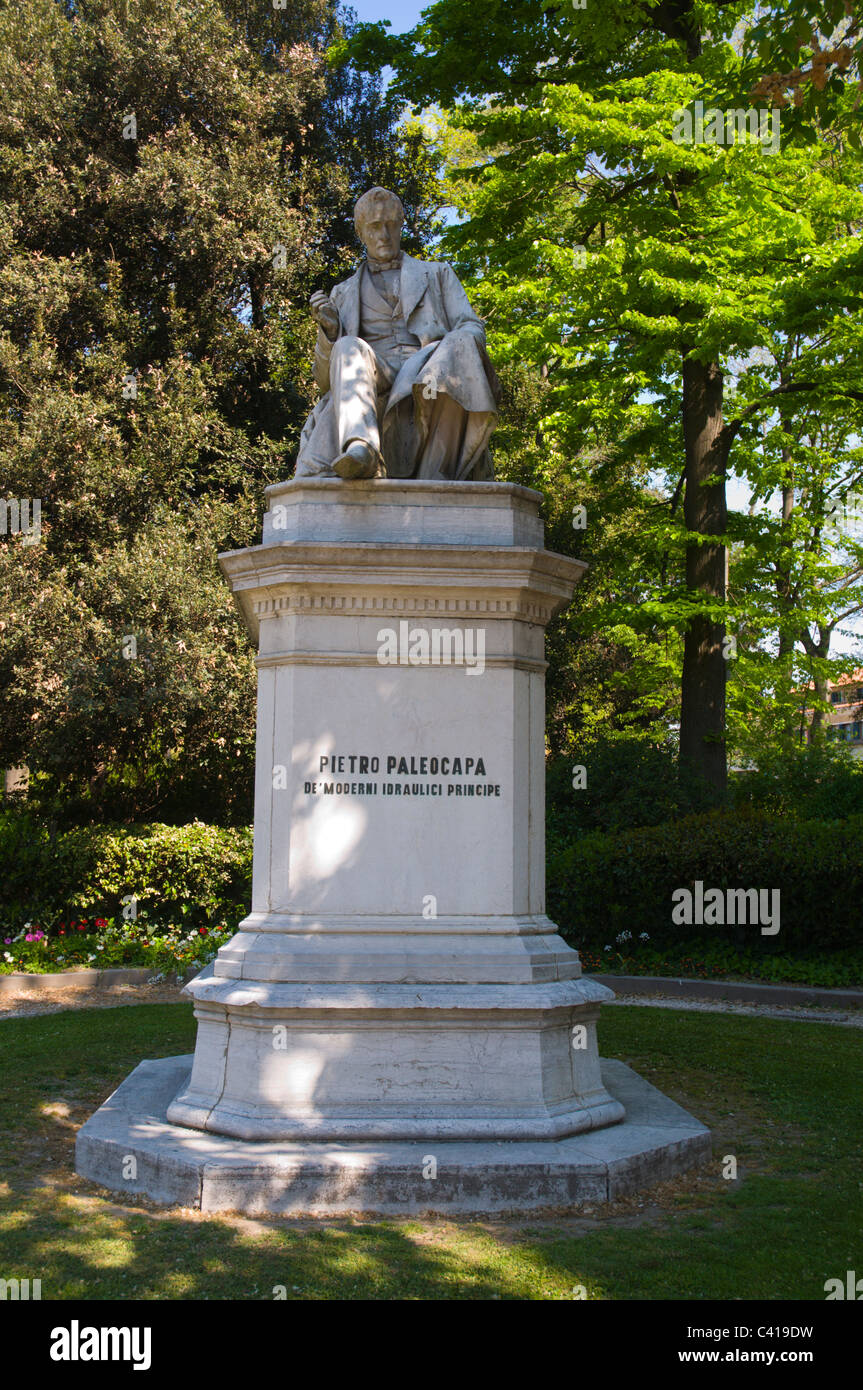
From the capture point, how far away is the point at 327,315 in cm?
713

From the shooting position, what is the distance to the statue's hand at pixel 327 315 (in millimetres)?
7102

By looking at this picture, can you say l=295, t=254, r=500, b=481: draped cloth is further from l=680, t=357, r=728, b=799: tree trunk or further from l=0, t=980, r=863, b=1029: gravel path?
l=680, t=357, r=728, b=799: tree trunk

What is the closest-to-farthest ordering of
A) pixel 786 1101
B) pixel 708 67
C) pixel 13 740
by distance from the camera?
pixel 786 1101
pixel 708 67
pixel 13 740

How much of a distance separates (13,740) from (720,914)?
9.70m

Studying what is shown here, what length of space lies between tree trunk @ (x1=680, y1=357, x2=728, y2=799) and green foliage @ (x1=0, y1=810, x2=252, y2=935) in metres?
6.60

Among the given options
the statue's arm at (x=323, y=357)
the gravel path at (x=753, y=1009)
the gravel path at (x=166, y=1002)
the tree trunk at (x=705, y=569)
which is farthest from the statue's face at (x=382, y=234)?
the tree trunk at (x=705, y=569)

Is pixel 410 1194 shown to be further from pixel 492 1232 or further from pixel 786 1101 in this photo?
pixel 786 1101

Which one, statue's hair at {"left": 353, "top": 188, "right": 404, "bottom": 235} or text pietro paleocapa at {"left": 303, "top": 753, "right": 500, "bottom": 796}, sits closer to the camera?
text pietro paleocapa at {"left": 303, "top": 753, "right": 500, "bottom": 796}

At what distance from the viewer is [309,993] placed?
580 cm

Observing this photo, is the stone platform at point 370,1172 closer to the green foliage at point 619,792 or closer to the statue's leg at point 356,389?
the statue's leg at point 356,389

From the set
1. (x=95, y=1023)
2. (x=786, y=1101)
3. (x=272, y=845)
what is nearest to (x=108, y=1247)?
(x=272, y=845)

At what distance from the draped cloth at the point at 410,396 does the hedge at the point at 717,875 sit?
26.5ft

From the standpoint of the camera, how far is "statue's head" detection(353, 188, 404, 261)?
7.27 meters

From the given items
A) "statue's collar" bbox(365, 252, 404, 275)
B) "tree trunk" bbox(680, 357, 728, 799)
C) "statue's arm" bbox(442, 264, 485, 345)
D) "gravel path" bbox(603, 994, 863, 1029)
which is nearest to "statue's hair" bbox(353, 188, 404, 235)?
"statue's collar" bbox(365, 252, 404, 275)
